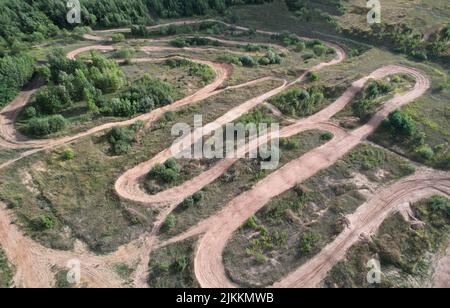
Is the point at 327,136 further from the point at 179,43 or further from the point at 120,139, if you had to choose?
the point at 179,43

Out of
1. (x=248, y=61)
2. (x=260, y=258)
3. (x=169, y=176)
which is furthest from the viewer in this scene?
(x=248, y=61)

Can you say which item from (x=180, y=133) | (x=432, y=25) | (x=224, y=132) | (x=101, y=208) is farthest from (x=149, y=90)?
(x=432, y=25)

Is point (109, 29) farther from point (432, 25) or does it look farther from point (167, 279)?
point (432, 25)

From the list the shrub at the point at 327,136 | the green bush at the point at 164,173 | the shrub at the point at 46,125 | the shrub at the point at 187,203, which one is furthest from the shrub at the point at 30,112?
the shrub at the point at 327,136

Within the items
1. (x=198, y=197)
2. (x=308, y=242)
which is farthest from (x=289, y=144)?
(x=198, y=197)

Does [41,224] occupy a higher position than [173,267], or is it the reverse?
[41,224]

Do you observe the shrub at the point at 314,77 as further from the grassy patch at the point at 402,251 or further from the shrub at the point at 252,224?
the shrub at the point at 252,224

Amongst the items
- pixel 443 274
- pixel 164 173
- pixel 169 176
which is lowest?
pixel 443 274
